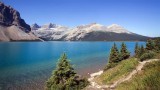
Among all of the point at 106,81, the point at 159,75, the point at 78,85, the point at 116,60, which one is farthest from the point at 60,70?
the point at 159,75

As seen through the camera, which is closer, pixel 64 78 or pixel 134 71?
pixel 134 71

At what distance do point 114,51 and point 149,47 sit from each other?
1278cm

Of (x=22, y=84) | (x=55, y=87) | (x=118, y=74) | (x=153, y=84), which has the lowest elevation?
(x=22, y=84)

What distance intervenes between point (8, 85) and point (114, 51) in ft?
86.5

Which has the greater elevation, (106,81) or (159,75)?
(159,75)

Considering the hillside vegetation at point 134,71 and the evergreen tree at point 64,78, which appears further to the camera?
the evergreen tree at point 64,78

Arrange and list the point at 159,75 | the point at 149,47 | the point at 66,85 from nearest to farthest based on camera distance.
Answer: the point at 159,75 < the point at 66,85 < the point at 149,47

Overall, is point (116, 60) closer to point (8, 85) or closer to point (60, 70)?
point (60, 70)

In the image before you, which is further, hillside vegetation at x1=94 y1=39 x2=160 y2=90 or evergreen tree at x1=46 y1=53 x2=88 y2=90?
evergreen tree at x1=46 y1=53 x2=88 y2=90

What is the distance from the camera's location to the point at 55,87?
3100cm

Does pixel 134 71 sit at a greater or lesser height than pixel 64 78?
greater

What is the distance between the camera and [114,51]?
50844 millimetres

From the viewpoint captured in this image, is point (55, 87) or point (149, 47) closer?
point (55, 87)

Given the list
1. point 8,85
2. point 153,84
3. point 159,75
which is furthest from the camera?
point 8,85
